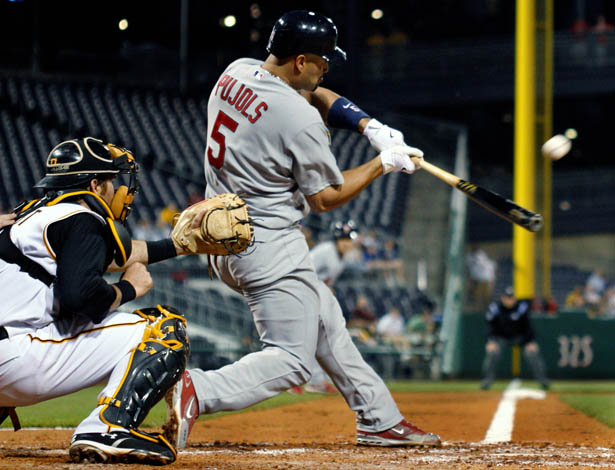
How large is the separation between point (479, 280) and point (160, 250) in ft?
43.9

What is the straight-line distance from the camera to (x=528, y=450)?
3756 mm

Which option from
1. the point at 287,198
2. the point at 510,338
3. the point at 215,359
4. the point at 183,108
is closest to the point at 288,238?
the point at 287,198

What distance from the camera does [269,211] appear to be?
141 inches

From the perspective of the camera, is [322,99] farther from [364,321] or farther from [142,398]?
[364,321]

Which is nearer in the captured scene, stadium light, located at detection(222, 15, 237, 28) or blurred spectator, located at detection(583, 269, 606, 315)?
blurred spectator, located at detection(583, 269, 606, 315)

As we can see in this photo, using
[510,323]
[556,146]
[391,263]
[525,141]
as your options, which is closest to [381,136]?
[556,146]

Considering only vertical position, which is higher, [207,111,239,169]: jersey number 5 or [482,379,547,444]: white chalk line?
[207,111,239,169]: jersey number 5

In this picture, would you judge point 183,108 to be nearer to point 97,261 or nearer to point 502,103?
point 502,103

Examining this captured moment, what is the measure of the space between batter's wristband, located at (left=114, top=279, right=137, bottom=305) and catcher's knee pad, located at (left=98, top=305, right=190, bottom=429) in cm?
11

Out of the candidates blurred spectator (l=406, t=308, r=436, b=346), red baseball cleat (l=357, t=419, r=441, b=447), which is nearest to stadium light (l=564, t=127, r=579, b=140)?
blurred spectator (l=406, t=308, r=436, b=346)

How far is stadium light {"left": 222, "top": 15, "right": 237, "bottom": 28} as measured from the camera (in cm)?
2295

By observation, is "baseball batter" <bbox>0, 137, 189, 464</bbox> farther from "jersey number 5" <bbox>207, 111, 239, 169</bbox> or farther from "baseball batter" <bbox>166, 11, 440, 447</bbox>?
"jersey number 5" <bbox>207, 111, 239, 169</bbox>

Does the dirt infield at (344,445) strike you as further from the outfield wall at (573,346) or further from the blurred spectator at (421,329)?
the outfield wall at (573,346)

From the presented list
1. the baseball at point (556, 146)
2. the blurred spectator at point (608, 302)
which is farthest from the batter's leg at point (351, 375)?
the blurred spectator at point (608, 302)
